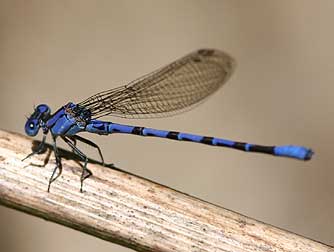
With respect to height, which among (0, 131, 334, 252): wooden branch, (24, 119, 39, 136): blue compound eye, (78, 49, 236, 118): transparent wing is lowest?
(0, 131, 334, 252): wooden branch

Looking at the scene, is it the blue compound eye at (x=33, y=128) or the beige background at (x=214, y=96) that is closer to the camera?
the blue compound eye at (x=33, y=128)

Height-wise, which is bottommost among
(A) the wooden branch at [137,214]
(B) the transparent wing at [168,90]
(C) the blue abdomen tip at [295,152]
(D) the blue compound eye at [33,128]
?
(A) the wooden branch at [137,214]

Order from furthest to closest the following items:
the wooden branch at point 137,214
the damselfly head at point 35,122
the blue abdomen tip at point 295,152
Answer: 1. the damselfly head at point 35,122
2. the blue abdomen tip at point 295,152
3. the wooden branch at point 137,214

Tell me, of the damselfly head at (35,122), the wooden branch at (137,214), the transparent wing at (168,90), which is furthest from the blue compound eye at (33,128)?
the wooden branch at (137,214)

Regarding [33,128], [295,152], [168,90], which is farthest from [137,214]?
[168,90]

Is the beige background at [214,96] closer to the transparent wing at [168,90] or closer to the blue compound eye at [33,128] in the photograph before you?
the transparent wing at [168,90]

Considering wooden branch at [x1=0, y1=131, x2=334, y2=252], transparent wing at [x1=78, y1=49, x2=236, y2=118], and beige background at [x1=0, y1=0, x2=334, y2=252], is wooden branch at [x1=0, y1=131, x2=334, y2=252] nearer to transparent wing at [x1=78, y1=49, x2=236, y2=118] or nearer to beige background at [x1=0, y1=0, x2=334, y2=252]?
transparent wing at [x1=78, y1=49, x2=236, y2=118]

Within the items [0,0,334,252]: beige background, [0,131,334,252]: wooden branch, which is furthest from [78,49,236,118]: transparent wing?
[0,0,334,252]: beige background
